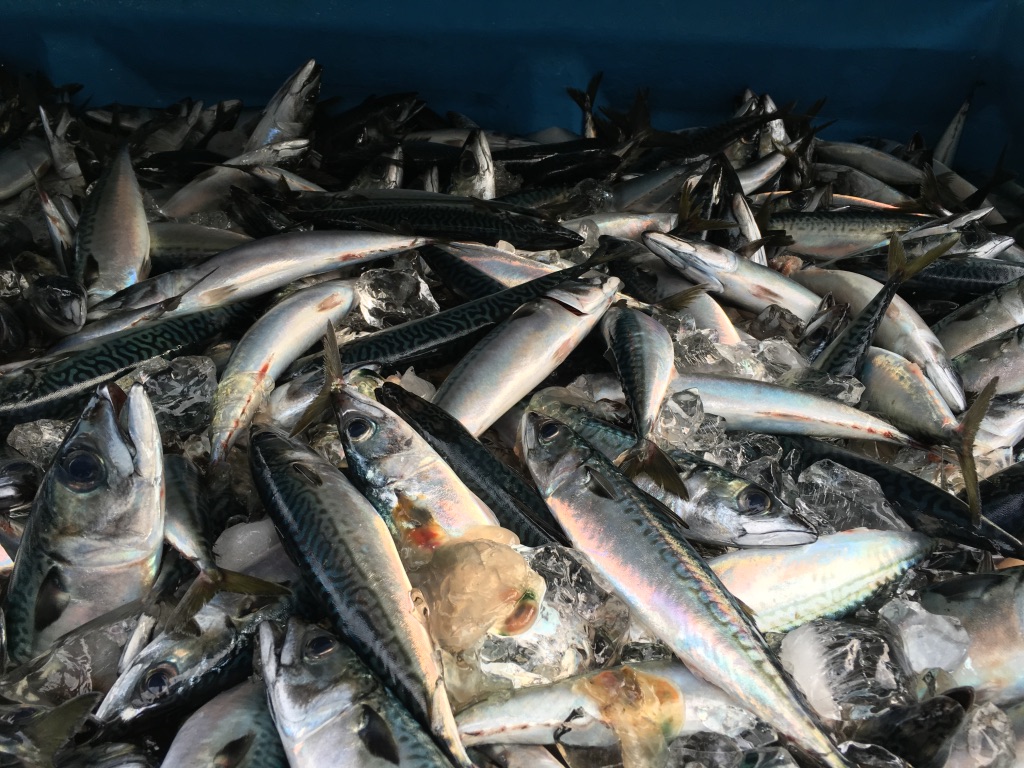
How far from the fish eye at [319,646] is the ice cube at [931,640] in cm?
126

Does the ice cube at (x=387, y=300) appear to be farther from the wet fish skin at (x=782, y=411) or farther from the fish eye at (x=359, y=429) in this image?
the wet fish skin at (x=782, y=411)

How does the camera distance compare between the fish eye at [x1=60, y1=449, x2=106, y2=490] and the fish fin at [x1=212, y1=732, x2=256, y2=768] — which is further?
the fish eye at [x1=60, y1=449, x2=106, y2=490]

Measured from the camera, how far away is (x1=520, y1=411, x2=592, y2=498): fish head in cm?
179

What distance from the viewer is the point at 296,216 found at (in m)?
2.60

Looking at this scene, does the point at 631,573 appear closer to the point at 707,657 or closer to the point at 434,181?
the point at 707,657

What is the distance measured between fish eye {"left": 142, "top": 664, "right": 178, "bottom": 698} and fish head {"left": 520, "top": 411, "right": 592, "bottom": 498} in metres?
0.88

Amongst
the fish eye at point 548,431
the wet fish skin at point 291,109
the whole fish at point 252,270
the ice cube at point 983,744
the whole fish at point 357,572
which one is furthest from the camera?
the wet fish skin at point 291,109

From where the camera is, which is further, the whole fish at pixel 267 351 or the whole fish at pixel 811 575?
the whole fish at pixel 267 351

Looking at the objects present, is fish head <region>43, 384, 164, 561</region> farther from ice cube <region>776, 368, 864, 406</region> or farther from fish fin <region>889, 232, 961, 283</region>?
fish fin <region>889, 232, 961, 283</region>

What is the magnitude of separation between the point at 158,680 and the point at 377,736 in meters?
0.48

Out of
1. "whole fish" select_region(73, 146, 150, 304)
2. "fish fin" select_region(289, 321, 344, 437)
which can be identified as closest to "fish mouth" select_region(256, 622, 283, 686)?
"fish fin" select_region(289, 321, 344, 437)

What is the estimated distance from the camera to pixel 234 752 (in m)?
Answer: 1.37

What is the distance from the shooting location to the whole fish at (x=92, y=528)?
1523mm

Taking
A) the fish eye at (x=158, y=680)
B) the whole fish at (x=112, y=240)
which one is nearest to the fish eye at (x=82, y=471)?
the fish eye at (x=158, y=680)
